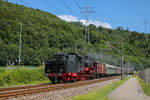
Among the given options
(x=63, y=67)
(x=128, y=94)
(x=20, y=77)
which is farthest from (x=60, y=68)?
(x=128, y=94)

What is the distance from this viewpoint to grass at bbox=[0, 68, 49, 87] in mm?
25783

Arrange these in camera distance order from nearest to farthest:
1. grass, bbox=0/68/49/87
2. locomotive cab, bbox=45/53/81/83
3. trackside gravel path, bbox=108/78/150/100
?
trackside gravel path, bbox=108/78/150/100 < locomotive cab, bbox=45/53/81/83 < grass, bbox=0/68/49/87

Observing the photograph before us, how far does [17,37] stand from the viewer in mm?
71000

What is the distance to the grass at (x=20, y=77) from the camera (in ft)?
84.6

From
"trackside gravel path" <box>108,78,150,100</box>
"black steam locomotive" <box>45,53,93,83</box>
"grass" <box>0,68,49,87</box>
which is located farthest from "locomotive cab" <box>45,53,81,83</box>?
"trackside gravel path" <box>108,78,150,100</box>

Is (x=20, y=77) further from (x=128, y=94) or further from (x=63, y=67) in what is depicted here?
(x=128, y=94)

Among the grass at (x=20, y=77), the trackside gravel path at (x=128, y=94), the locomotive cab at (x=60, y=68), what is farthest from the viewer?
the grass at (x=20, y=77)

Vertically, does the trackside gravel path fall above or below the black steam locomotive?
below

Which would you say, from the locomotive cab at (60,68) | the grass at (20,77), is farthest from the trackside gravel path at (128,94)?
the grass at (20,77)

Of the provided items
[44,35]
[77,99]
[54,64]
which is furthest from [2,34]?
[77,99]

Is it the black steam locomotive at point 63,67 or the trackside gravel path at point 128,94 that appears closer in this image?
the trackside gravel path at point 128,94

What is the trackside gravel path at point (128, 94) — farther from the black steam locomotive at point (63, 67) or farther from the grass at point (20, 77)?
the grass at point (20, 77)

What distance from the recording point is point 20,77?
28.8 m

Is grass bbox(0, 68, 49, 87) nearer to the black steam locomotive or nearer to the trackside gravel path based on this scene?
the black steam locomotive
